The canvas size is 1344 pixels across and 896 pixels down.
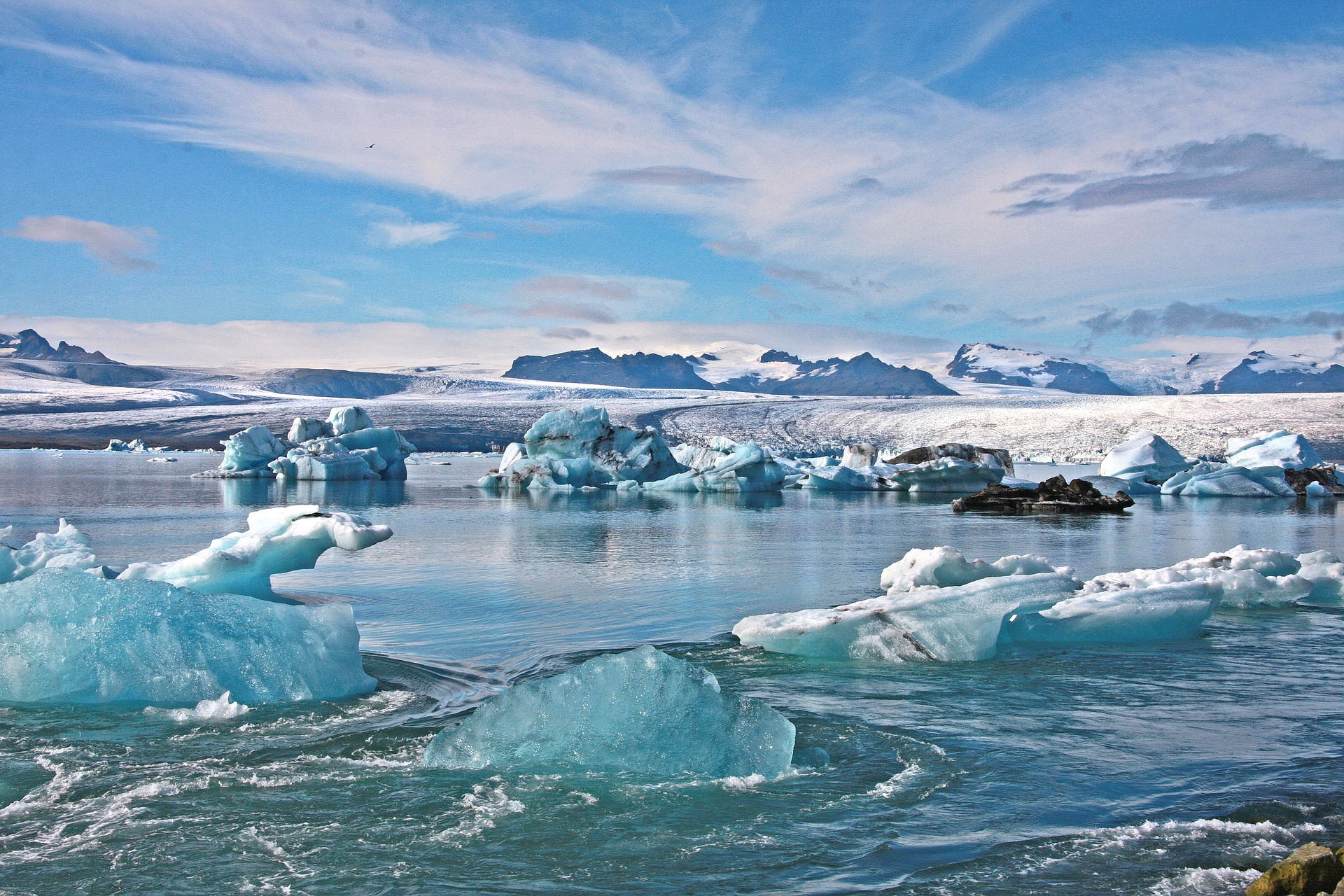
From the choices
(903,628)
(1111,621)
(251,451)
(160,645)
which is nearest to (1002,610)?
(903,628)

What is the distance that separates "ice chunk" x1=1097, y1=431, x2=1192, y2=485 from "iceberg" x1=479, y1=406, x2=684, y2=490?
39.0ft

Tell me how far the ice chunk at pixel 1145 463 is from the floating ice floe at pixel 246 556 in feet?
76.9

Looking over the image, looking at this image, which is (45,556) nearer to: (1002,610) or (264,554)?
(264,554)

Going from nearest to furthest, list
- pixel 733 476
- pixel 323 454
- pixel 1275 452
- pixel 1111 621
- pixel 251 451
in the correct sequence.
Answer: pixel 1111 621, pixel 733 476, pixel 1275 452, pixel 323 454, pixel 251 451

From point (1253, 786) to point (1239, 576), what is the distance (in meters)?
4.58

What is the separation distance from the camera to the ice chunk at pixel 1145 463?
86.5 feet

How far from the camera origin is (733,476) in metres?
25.5

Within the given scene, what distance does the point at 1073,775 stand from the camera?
3.65 meters

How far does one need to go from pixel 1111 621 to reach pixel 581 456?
71.7ft

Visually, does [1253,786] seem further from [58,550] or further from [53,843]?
[58,550]

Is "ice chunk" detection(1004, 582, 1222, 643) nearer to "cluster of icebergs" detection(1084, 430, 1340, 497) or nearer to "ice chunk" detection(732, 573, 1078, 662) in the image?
"ice chunk" detection(732, 573, 1078, 662)

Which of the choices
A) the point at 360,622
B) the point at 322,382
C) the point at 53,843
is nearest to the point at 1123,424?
the point at 360,622

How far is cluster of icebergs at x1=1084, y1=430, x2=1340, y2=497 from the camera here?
23469 mm

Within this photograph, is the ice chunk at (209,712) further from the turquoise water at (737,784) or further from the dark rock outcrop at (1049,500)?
the dark rock outcrop at (1049,500)
